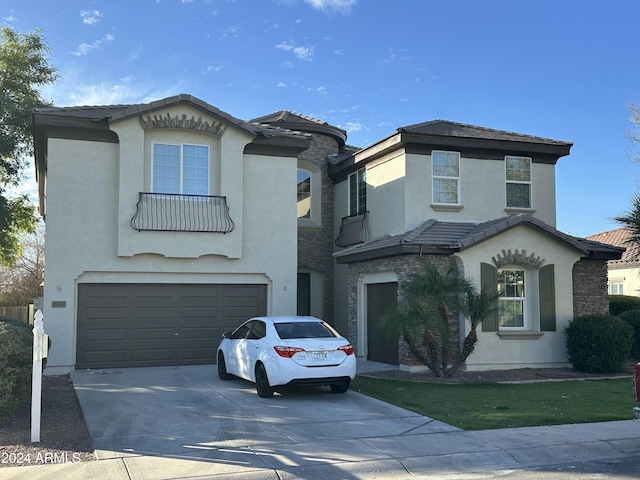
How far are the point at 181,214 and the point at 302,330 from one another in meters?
6.28

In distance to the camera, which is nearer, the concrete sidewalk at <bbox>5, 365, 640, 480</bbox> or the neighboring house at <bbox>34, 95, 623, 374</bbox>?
the concrete sidewalk at <bbox>5, 365, 640, 480</bbox>

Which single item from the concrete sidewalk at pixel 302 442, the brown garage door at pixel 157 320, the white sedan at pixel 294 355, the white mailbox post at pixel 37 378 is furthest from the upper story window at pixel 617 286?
the white mailbox post at pixel 37 378

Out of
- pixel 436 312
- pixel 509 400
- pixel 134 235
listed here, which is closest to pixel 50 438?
pixel 509 400

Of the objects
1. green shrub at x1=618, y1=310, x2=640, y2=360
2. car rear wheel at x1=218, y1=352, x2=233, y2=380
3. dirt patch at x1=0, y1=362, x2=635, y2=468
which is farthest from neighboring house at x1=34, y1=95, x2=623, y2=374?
car rear wheel at x1=218, y1=352, x2=233, y2=380

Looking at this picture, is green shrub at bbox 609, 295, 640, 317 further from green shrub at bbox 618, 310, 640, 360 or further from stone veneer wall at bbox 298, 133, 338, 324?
stone veneer wall at bbox 298, 133, 338, 324

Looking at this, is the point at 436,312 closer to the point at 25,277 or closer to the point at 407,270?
the point at 407,270

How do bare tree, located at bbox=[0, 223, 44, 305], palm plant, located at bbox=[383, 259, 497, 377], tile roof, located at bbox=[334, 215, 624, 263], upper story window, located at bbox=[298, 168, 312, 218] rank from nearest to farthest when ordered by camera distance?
palm plant, located at bbox=[383, 259, 497, 377], tile roof, located at bbox=[334, 215, 624, 263], upper story window, located at bbox=[298, 168, 312, 218], bare tree, located at bbox=[0, 223, 44, 305]

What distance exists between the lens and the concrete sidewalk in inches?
291

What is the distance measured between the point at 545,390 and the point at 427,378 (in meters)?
2.74

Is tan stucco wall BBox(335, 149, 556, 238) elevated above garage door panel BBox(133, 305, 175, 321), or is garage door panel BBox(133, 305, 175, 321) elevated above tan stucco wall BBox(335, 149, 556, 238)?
tan stucco wall BBox(335, 149, 556, 238)

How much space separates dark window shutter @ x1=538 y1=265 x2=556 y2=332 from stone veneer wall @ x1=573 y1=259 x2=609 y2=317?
4.13 ft

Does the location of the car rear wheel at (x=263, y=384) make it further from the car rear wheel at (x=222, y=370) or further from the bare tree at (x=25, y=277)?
the bare tree at (x=25, y=277)

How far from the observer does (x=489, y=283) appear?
16359 millimetres

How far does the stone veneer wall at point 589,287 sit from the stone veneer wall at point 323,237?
8007 mm
